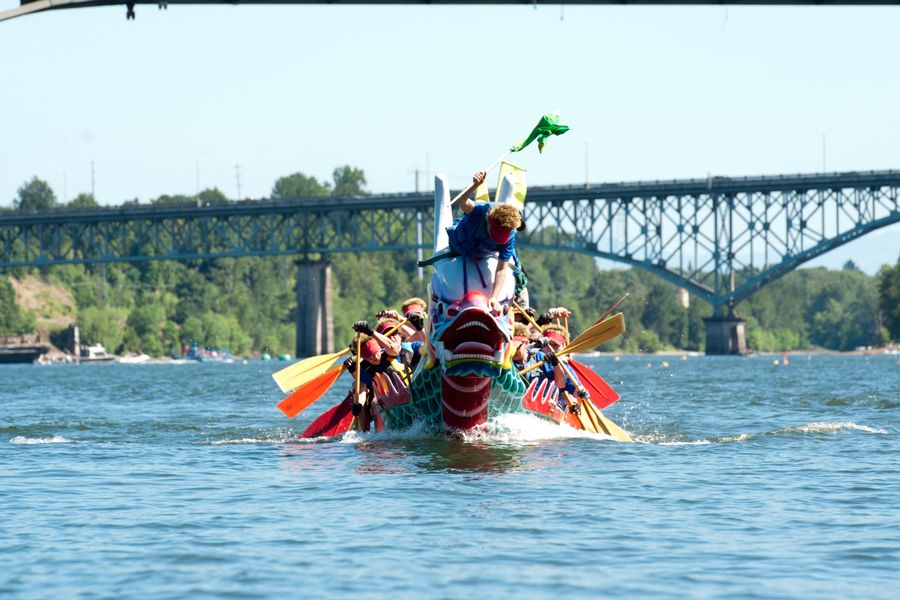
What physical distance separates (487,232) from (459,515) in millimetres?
5824

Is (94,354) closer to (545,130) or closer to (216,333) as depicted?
(216,333)

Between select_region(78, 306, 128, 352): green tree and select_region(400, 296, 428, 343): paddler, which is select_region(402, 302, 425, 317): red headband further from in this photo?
select_region(78, 306, 128, 352): green tree

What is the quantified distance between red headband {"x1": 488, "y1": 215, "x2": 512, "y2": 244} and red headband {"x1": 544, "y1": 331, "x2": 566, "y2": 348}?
351 cm

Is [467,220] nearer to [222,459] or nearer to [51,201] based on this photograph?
[222,459]

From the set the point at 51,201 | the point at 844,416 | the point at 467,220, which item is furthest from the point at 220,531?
the point at 51,201

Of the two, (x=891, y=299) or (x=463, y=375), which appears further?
(x=891, y=299)

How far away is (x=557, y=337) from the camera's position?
23.9m

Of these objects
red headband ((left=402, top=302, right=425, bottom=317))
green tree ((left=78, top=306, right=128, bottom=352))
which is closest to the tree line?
green tree ((left=78, top=306, right=128, bottom=352))

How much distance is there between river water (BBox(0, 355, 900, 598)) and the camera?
40.8 feet

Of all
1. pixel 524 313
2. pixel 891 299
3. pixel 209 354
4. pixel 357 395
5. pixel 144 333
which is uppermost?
pixel 891 299

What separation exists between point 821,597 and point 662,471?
7760 millimetres

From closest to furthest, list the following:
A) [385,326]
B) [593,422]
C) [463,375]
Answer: [463,375], [385,326], [593,422]

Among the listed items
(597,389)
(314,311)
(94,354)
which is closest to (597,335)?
(597,389)

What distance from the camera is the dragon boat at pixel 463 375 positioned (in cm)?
2077
